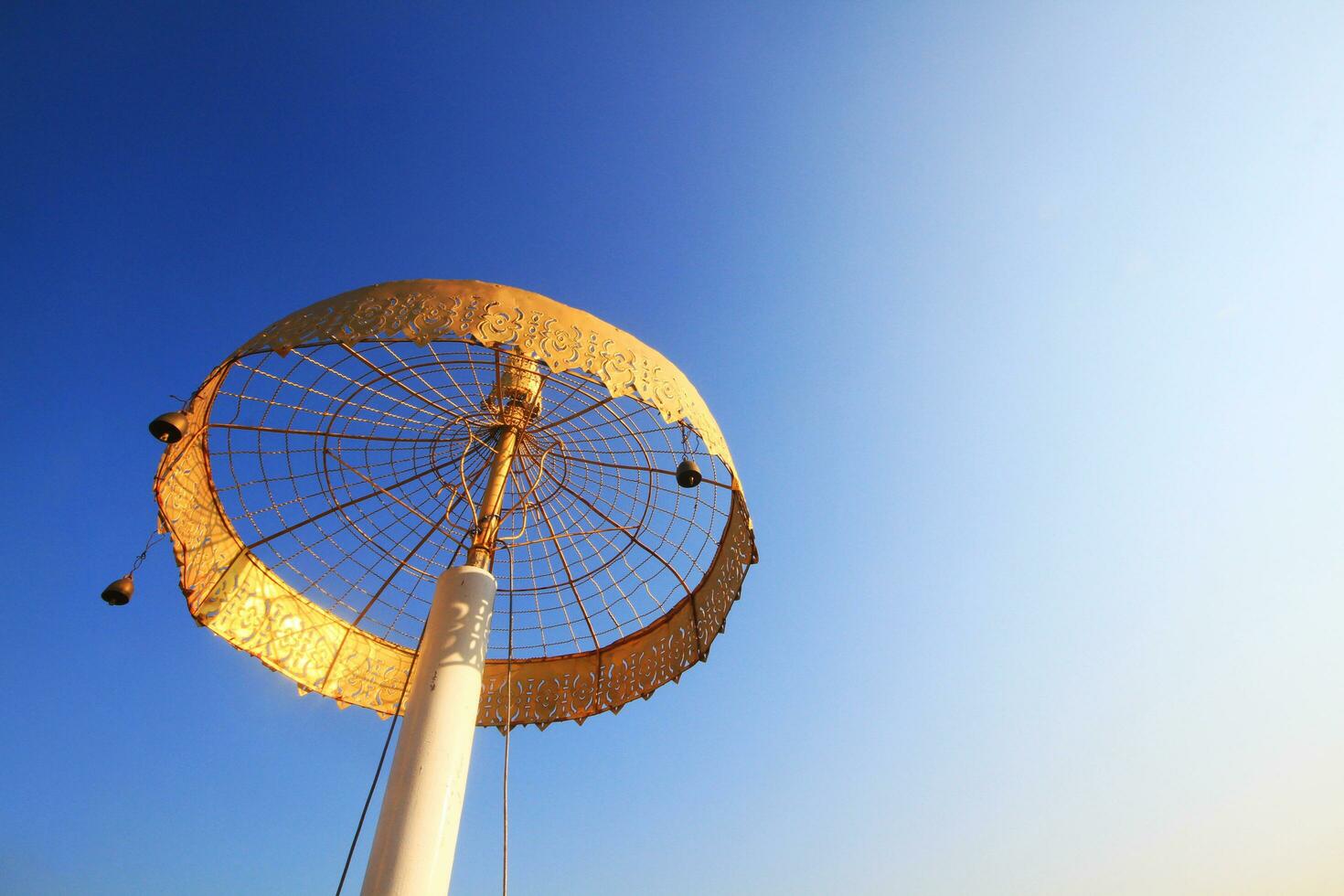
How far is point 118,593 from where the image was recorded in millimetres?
6977

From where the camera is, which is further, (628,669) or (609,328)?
(628,669)

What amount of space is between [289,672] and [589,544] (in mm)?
3948

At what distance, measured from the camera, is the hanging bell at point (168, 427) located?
6457 mm

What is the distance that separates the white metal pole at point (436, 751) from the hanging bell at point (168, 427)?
2739mm

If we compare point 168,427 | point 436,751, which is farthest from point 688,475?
point 168,427

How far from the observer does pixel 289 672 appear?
901cm

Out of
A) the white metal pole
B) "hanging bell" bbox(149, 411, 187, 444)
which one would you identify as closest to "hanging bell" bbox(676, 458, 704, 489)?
the white metal pole

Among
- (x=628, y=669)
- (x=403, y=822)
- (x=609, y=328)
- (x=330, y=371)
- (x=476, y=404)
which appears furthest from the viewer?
(x=628, y=669)

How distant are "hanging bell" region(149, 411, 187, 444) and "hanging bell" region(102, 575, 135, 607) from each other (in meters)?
1.56

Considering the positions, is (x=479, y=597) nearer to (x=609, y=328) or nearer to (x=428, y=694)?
(x=428, y=694)

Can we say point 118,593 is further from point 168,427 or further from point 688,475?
point 688,475

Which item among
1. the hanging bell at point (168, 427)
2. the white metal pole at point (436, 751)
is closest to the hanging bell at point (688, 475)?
the white metal pole at point (436, 751)

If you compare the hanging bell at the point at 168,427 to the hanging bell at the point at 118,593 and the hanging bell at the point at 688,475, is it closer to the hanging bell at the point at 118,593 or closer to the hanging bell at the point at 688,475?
the hanging bell at the point at 118,593

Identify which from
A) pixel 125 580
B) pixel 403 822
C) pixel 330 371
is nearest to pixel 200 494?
pixel 125 580
